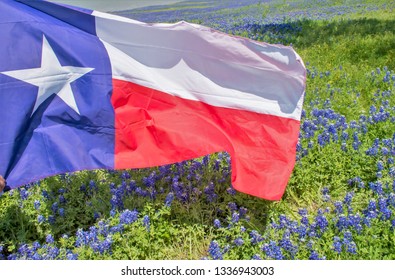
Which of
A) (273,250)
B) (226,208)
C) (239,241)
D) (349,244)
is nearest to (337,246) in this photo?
(349,244)

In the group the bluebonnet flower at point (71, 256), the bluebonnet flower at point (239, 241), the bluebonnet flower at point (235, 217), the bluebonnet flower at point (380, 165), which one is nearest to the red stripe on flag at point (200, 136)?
the bluebonnet flower at point (235, 217)

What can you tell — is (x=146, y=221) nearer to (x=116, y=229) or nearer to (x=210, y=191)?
(x=116, y=229)

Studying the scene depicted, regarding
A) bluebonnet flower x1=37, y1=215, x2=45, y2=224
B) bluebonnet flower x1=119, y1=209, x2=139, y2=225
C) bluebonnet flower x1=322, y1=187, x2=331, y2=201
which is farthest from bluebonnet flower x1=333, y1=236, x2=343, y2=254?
bluebonnet flower x1=37, y1=215, x2=45, y2=224

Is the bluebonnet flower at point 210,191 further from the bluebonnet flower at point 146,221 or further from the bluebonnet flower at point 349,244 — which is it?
the bluebonnet flower at point 349,244

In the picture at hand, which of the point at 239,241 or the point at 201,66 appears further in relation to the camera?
the point at 201,66
